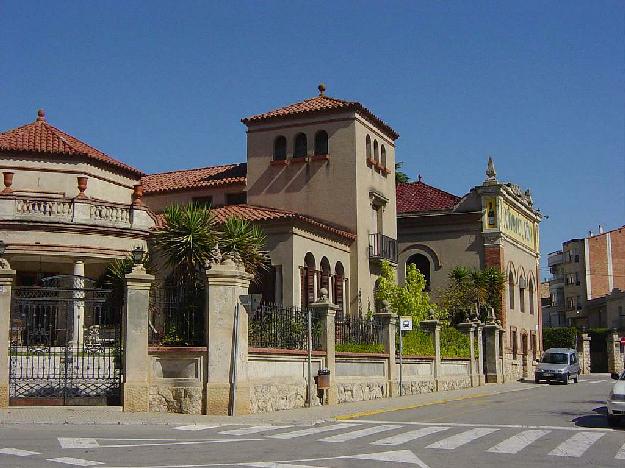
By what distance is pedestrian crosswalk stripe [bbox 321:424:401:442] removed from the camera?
15164mm

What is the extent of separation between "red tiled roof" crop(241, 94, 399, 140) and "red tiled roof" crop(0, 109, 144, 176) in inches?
266

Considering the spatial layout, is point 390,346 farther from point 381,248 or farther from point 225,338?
point 381,248

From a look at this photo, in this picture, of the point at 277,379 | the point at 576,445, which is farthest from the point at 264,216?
the point at 576,445

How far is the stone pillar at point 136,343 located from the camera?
62.1 feet

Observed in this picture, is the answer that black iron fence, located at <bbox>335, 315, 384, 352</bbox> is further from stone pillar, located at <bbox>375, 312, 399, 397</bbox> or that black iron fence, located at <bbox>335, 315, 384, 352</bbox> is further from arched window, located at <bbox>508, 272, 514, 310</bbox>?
arched window, located at <bbox>508, 272, 514, 310</bbox>

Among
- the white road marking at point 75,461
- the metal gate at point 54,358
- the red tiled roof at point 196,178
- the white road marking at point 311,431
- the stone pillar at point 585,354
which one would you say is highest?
the red tiled roof at point 196,178

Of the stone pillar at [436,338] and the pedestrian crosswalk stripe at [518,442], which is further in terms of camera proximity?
the stone pillar at [436,338]

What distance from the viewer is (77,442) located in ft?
45.4

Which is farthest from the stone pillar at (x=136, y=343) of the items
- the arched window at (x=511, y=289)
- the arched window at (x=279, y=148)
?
the arched window at (x=511, y=289)

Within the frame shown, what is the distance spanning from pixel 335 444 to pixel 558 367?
34497 millimetres

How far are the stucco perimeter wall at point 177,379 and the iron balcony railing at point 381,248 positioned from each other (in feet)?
67.6

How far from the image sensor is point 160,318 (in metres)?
20.2

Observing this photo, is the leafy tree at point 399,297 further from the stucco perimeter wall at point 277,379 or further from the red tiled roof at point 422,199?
the stucco perimeter wall at point 277,379

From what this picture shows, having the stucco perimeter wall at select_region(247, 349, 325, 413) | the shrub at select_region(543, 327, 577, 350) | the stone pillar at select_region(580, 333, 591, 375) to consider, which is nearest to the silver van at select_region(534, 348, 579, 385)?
the stone pillar at select_region(580, 333, 591, 375)
